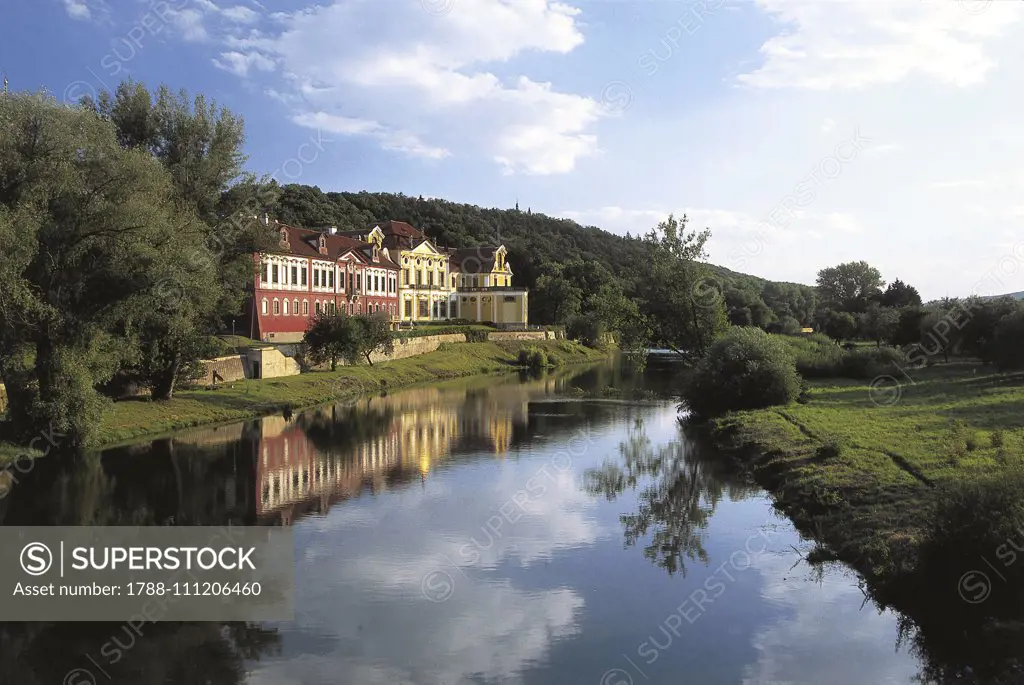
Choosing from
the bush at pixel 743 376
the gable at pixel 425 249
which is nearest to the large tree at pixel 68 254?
the bush at pixel 743 376

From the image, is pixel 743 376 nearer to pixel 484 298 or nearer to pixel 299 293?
pixel 299 293

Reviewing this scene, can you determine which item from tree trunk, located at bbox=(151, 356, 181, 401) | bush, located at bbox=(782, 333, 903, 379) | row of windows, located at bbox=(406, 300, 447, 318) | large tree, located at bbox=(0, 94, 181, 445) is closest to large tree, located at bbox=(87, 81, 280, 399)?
tree trunk, located at bbox=(151, 356, 181, 401)

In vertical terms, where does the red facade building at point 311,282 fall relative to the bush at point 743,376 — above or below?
above

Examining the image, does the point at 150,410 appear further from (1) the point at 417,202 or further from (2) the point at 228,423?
(1) the point at 417,202

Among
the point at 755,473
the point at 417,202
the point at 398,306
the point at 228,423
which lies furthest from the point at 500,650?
the point at 417,202

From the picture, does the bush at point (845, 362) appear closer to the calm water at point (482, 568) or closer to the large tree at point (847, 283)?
the calm water at point (482, 568)

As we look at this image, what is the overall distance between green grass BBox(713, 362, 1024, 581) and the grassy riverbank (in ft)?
68.7

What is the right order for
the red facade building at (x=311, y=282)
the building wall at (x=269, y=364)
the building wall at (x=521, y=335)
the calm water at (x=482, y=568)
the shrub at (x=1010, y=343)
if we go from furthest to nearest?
the building wall at (x=521, y=335), the red facade building at (x=311, y=282), the building wall at (x=269, y=364), the shrub at (x=1010, y=343), the calm water at (x=482, y=568)

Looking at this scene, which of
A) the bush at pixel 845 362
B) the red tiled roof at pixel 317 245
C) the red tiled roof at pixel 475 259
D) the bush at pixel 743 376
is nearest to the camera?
the bush at pixel 743 376

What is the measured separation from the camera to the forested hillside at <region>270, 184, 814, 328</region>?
314ft

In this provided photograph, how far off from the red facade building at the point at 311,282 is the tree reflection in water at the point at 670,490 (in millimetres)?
26985

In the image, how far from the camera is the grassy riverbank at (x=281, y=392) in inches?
1158

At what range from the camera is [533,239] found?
140 meters

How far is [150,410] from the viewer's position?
102ft
